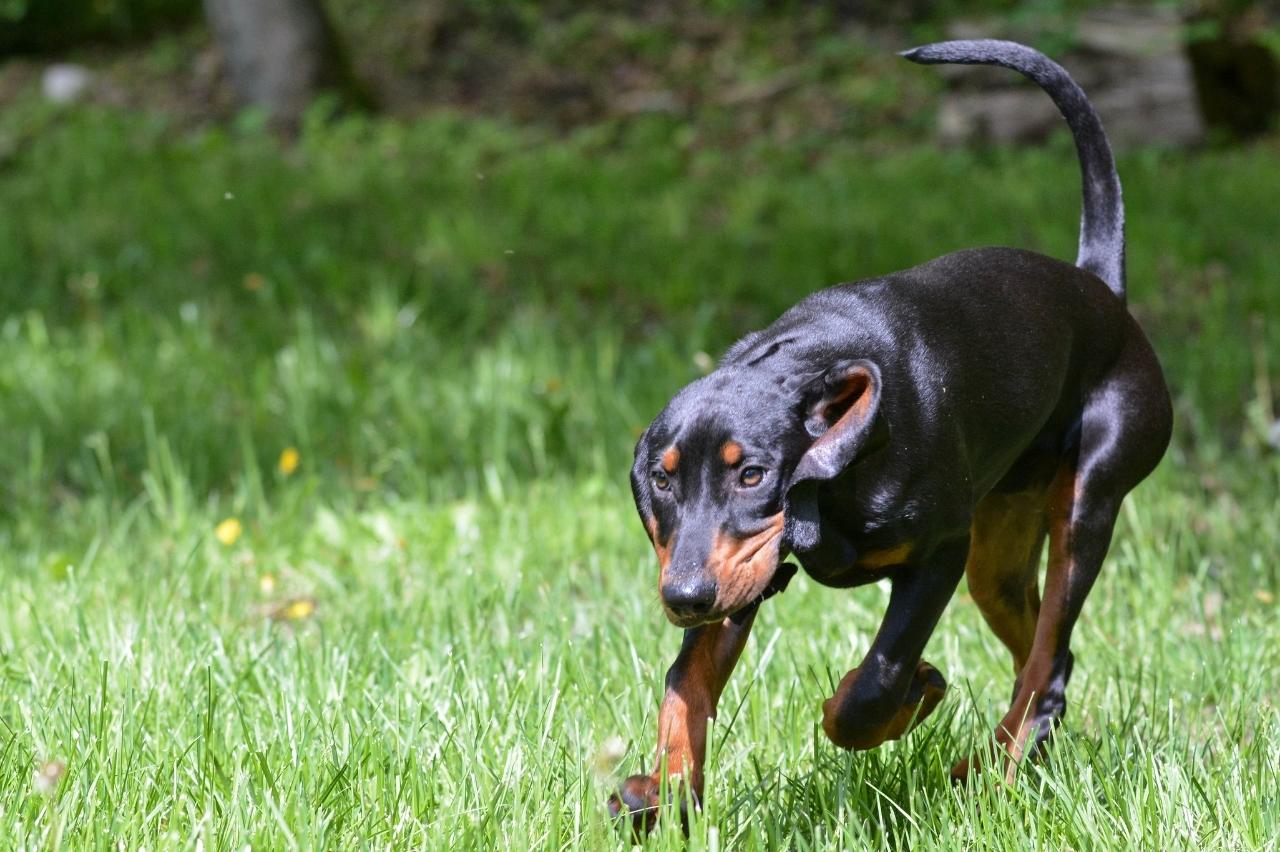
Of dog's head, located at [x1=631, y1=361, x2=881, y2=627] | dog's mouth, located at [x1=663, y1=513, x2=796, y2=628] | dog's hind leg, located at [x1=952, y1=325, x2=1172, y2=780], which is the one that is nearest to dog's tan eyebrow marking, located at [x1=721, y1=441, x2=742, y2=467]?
dog's head, located at [x1=631, y1=361, x2=881, y2=627]

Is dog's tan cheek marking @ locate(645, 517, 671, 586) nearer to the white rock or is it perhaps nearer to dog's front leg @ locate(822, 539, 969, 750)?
dog's front leg @ locate(822, 539, 969, 750)

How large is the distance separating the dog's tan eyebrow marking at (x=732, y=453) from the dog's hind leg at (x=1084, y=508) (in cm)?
95

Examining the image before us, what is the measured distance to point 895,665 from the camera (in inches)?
101

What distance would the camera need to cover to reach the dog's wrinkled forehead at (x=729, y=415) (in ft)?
7.84

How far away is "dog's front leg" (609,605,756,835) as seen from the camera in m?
2.54

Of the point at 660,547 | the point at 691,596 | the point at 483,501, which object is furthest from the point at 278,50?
the point at 691,596

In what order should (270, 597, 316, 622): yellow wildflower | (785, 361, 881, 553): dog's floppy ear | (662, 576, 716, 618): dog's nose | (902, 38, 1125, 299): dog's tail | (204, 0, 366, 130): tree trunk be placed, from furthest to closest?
(204, 0, 366, 130): tree trunk, (270, 597, 316, 622): yellow wildflower, (902, 38, 1125, 299): dog's tail, (785, 361, 881, 553): dog's floppy ear, (662, 576, 716, 618): dog's nose

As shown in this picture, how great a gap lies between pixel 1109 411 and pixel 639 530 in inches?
79.9

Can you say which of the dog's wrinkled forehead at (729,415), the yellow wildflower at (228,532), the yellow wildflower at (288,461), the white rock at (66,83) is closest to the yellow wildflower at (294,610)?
the yellow wildflower at (228,532)

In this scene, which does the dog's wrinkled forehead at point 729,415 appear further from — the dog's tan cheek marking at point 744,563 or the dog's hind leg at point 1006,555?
the dog's hind leg at point 1006,555

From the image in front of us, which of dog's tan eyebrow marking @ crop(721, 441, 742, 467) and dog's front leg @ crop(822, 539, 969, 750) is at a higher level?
dog's tan eyebrow marking @ crop(721, 441, 742, 467)

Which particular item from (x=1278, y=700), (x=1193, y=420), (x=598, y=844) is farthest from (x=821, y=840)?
(x=1193, y=420)

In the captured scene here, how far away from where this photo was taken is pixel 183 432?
19.2ft

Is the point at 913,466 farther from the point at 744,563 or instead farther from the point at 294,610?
the point at 294,610
